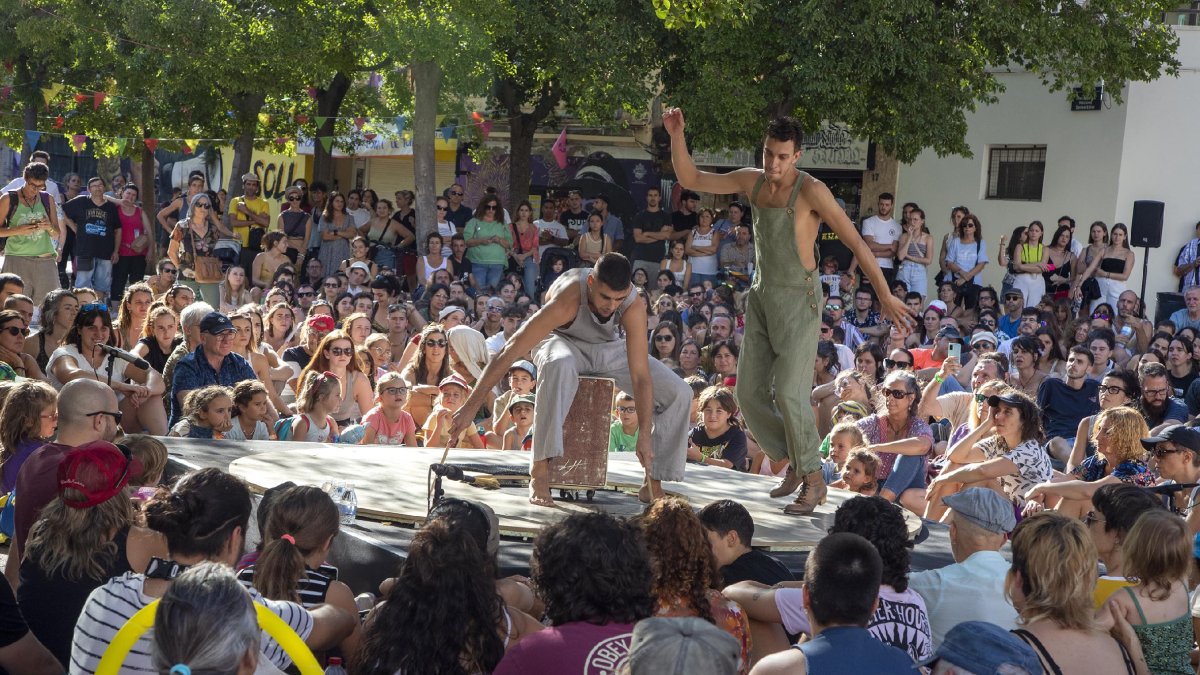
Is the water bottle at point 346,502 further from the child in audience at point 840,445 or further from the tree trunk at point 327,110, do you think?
the tree trunk at point 327,110

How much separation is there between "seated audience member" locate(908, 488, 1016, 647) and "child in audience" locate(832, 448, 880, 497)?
256 centimetres

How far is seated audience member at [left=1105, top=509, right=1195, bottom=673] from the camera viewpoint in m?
4.56

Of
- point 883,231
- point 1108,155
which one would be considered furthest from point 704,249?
point 1108,155

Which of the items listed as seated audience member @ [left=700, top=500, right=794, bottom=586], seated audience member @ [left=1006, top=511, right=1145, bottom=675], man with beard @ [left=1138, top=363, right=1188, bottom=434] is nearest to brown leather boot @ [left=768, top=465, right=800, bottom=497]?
seated audience member @ [left=700, top=500, right=794, bottom=586]

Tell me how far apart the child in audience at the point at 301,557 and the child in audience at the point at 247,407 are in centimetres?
412

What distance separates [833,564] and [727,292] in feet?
35.4

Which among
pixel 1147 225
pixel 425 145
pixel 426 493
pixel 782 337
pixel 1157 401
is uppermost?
pixel 425 145

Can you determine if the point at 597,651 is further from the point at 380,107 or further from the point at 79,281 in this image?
the point at 380,107

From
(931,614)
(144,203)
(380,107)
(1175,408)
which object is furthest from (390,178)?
(931,614)

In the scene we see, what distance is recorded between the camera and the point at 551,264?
52.4 feet

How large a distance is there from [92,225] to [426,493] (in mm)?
11172

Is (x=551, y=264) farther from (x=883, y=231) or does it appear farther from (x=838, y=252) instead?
(x=883, y=231)

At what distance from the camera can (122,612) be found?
374cm

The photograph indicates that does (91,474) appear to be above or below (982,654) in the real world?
above
